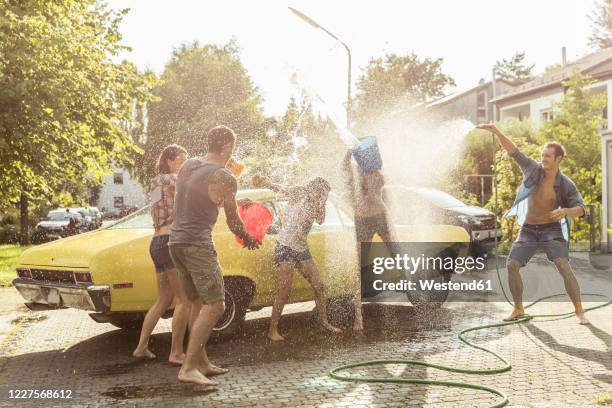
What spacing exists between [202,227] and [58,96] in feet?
41.2

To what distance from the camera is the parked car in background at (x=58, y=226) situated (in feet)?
113

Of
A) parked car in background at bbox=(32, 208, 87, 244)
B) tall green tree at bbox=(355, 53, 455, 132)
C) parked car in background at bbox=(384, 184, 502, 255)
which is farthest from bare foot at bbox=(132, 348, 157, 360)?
parked car in background at bbox=(32, 208, 87, 244)

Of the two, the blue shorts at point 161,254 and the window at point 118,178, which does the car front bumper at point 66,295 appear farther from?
the window at point 118,178

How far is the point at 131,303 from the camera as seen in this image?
6922mm

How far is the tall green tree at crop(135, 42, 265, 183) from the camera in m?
43.3

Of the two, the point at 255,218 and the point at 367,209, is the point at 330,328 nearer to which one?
the point at 367,209

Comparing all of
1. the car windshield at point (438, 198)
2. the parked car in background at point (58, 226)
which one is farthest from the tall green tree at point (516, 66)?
the car windshield at point (438, 198)

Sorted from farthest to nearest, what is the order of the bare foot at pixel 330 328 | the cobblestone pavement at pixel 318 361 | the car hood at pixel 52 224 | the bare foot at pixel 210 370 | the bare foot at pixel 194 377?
1. the car hood at pixel 52 224
2. the bare foot at pixel 330 328
3. the bare foot at pixel 210 370
4. the bare foot at pixel 194 377
5. the cobblestone pavement at pixel 318 361

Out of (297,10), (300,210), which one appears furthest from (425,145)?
(300,210)

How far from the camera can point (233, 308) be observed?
24.9 ft

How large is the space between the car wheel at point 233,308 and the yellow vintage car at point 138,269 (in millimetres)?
10

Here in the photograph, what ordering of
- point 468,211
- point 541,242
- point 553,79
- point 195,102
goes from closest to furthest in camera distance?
point 541,242 < point 468,211 < point 553,79 < point 195,102

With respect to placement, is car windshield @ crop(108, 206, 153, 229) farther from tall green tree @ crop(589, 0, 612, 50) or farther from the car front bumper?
tall green tree @ crop(589, 0, 612, 50)

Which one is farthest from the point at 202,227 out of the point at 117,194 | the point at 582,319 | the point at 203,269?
the point at 117,194
